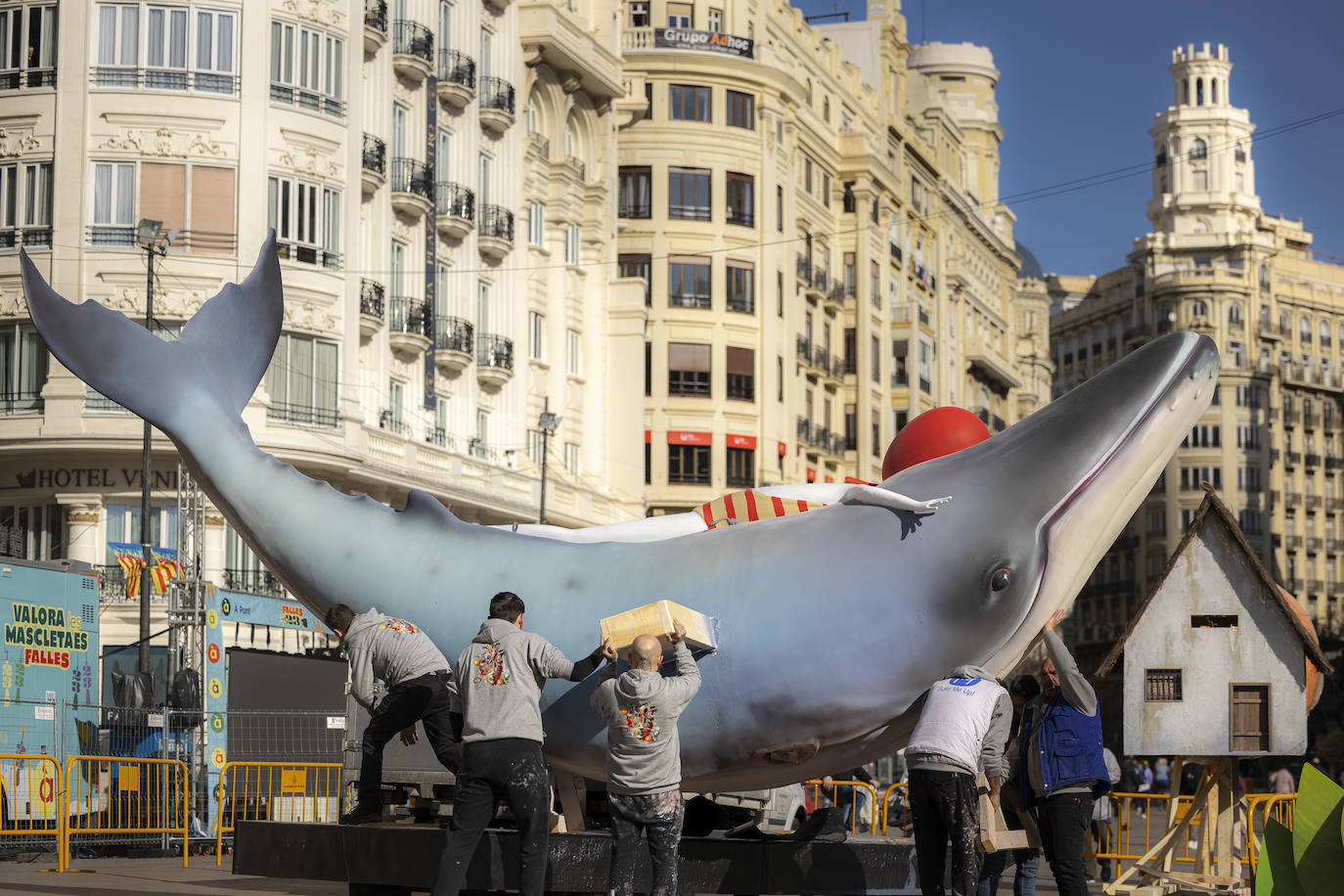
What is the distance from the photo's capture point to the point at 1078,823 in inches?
439

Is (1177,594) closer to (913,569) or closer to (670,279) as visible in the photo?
(913,569)

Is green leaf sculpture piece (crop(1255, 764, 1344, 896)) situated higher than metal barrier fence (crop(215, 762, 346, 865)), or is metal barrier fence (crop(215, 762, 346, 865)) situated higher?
green leaf sculpture piece (crop(1255, 764, 1344, 896))

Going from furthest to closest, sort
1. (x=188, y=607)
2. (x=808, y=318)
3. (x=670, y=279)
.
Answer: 1. (x=808, y=318)
2. (x=670, y=279)
3. (x=188, y=607)

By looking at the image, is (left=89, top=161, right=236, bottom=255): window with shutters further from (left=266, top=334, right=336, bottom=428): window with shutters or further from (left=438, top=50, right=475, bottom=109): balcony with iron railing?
(left=438, top=50, right=475, bottom=109): balcony with iron railing

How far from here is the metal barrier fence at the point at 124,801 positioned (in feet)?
63.5

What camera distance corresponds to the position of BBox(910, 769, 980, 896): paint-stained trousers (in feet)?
30.3

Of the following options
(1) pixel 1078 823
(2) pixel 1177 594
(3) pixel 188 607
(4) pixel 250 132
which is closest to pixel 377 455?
(4) pixel 250 132

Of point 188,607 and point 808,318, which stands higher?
point 808,318

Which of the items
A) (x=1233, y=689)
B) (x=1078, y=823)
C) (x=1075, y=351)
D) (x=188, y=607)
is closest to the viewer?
(x=1078, y=823)

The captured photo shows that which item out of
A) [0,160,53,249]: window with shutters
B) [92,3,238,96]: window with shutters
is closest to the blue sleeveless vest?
[92,3,238,96]: window with shutters

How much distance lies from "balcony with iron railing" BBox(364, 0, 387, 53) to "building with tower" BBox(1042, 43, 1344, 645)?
235 ft

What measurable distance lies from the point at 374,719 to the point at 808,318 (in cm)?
5160

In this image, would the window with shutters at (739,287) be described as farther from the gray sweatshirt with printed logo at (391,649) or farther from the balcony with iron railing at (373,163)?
the gray sweatshirt with printed logo at (391,649)

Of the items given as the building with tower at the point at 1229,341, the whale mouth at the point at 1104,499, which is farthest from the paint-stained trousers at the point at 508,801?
the building with tower at the point at 1229,341
